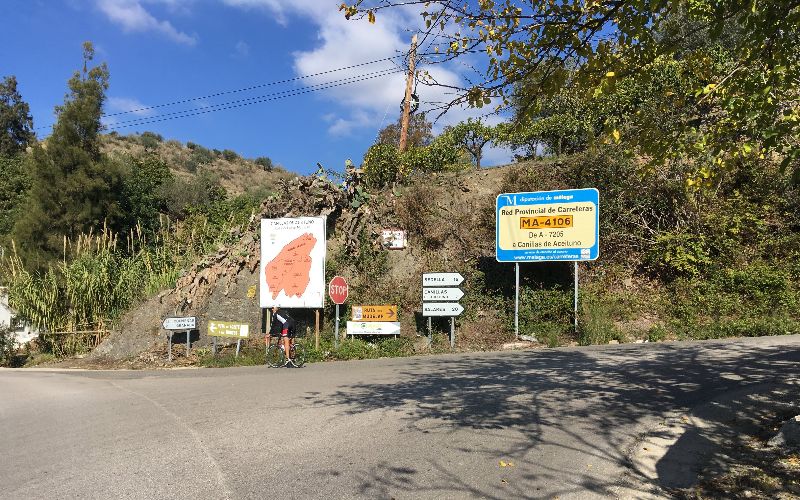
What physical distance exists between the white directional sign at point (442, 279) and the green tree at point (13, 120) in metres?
52.4

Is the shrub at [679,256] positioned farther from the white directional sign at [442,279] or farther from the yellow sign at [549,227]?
the white directional sign at [442,279]

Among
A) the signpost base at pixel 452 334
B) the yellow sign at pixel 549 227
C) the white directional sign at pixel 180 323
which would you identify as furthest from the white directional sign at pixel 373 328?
the white directional sign at pixel 180 323

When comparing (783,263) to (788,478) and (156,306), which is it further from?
(156,306)

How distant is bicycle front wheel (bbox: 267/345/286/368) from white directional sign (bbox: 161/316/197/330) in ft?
8.48

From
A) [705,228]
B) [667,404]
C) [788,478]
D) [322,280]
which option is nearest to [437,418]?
[667,404]

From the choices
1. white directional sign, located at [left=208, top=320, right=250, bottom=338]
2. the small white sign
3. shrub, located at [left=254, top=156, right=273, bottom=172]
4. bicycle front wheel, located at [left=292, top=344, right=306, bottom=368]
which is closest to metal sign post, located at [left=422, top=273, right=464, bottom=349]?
bicycle front wheel, located at [left=292, top=344, right=306, bottom=368]

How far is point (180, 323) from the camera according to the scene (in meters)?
16.7

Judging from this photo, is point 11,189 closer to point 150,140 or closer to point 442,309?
point 150,140

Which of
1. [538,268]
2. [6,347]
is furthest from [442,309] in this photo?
[6,347]

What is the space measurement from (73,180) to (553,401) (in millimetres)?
24632

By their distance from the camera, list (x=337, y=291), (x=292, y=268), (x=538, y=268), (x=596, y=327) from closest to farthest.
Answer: (x=596, y=327)
(x=337, y=291)
(x=292, y=268)
(x=538, y=268)

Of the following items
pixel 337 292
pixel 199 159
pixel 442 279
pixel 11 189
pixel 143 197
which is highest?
pixel 199 159

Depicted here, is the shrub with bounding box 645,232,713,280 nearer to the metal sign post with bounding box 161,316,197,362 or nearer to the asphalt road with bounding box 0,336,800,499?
the asphalt road with bounding box 0,336,800,499

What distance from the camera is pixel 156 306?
61.1ft
